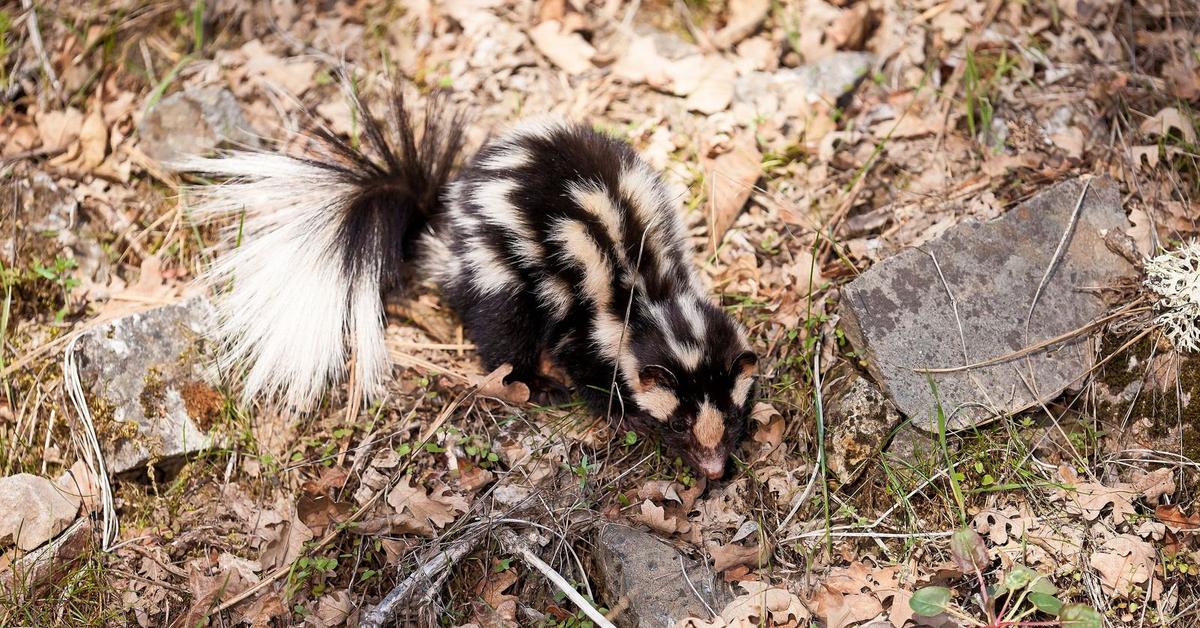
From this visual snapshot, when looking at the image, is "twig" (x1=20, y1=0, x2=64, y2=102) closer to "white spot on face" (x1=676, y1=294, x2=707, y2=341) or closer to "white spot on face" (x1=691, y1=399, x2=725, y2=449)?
"white spot on face" (x1=676, y1=294, x2=707, y2=341)

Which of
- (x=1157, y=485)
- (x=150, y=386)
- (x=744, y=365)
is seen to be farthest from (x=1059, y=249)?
(x=150, y=386)

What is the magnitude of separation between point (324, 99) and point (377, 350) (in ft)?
6.57

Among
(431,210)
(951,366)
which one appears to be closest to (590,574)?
(951,366)

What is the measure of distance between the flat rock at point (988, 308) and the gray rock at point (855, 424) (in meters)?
0.09

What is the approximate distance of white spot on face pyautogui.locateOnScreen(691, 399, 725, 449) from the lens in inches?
165

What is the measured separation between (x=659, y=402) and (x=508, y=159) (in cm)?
142

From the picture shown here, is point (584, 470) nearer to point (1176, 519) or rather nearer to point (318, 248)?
point (318, 248)

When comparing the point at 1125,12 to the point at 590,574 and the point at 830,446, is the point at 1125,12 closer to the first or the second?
the point at 830,446

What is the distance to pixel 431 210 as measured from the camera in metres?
5.17

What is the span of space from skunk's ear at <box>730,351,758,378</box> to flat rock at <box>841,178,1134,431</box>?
53cm

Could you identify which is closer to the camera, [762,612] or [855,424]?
[762,612]

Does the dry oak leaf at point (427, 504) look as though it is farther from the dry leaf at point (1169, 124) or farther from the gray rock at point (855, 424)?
the dry leaf at point (1169, 124)

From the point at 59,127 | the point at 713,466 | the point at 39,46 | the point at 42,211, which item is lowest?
the point at 713,466

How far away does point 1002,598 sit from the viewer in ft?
12.3
